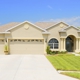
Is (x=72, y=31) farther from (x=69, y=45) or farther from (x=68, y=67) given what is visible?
(x=68, y=67)

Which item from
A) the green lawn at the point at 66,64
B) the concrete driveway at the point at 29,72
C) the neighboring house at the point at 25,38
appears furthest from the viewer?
the neighboring house at the point at 25,38

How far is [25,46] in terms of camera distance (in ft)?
81.7

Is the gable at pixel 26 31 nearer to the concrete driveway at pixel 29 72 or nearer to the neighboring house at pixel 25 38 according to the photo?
the neighboring house at pixel 25 38

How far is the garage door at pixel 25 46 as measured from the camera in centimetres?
2478

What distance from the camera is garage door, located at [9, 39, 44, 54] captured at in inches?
976

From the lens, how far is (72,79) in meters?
9.95

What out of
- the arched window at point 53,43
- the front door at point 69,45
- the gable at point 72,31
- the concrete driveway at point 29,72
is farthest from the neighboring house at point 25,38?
the concrete driveway at point 29,72

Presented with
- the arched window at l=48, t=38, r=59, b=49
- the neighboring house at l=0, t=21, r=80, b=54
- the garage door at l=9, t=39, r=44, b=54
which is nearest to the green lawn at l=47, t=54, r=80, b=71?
the garage door at l=9, t=39, r=44, b=54

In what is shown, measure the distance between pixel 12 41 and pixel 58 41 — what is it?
→ 26.4 feet

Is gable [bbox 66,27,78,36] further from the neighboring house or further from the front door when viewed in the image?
the neighboring house

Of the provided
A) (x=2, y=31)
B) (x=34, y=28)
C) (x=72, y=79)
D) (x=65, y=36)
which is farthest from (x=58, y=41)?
(x=72, y=79)

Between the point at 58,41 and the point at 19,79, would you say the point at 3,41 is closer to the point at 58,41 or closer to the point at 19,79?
the point at 58,41

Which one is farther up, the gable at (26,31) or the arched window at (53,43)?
the gable at (26,31)

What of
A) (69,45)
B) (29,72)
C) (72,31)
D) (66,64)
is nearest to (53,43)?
(69,45)
